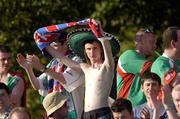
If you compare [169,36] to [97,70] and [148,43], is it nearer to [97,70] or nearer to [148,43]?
[148,43]

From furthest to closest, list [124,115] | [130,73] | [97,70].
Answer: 1. [130,73]
2. [97,70]
3. [124,115]

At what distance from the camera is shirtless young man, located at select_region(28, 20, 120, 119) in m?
12.8

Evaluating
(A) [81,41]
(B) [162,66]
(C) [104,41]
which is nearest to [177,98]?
(C) [104,41]

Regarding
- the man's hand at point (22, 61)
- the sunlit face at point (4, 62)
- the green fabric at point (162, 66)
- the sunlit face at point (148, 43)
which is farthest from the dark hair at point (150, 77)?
the sunlit face at point (4, 62)

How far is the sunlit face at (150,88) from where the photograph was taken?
12.5 meters

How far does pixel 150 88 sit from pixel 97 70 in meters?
0.62

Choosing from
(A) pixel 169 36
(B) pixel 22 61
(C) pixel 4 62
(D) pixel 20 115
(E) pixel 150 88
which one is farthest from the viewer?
(C) pixel 4 62

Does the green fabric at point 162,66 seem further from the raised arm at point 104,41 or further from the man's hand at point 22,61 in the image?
the man's hand at point 22,61

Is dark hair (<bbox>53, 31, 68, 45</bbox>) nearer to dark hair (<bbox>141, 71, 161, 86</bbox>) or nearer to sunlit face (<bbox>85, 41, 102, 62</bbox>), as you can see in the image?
sunlit face (<bbox>85, 41, 102, 62</bbox>)

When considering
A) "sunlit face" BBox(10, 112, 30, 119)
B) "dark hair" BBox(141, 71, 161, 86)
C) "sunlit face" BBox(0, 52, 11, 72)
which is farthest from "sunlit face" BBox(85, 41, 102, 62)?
"sunlit face" BBox(0, 52, 11, 72)

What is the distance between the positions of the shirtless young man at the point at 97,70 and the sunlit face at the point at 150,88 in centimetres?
40

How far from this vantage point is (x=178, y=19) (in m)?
19.1

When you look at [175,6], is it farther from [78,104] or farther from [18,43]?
[78,104]

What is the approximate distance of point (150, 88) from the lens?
12594 millimetres
